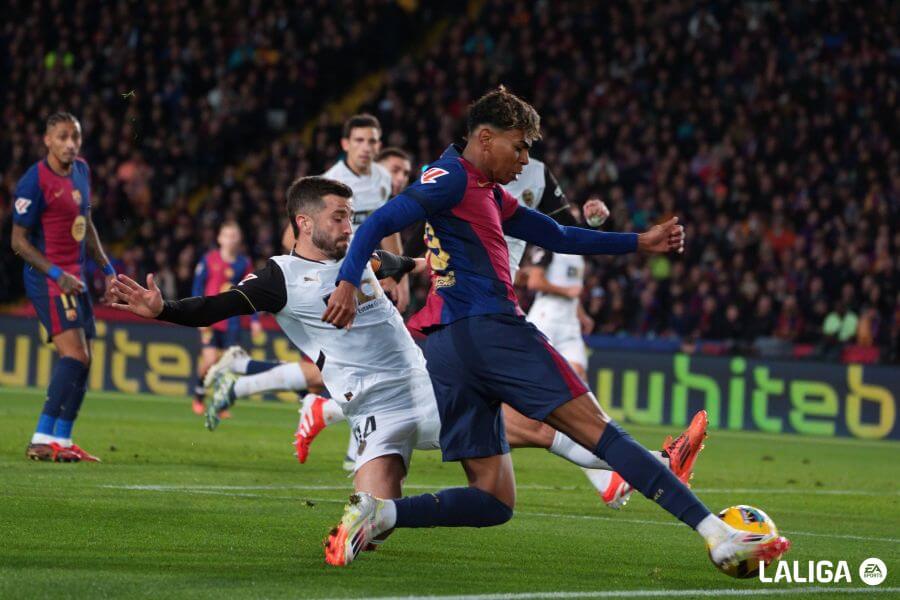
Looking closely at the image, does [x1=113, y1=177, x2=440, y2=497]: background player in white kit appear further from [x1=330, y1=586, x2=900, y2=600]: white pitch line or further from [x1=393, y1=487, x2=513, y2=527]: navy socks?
[x1=330, y1=586, x2=900, y2=600]: white pitch line

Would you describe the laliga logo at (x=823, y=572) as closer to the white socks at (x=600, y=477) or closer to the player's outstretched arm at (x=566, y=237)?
the player's outstretched arm at (x=566, y=237)

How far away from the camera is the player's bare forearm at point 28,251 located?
1014 cm

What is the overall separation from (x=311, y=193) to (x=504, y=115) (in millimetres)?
1159

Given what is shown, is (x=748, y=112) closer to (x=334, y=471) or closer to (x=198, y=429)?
(x=198, y=429)

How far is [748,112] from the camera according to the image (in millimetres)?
23453

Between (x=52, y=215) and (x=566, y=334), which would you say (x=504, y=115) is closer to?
(x=52, y=215)

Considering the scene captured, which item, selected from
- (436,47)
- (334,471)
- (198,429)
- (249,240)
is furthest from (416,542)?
(436,47)

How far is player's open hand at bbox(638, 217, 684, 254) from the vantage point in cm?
639

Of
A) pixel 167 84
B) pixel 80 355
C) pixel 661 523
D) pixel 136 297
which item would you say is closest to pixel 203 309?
pixel 136 297

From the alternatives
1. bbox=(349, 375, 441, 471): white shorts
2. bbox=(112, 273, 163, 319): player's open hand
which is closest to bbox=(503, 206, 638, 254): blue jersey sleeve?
bbox=(349, 375, 441, 471): white shorts

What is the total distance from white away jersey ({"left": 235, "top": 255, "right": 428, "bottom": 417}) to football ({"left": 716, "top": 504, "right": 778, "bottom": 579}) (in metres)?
1.71

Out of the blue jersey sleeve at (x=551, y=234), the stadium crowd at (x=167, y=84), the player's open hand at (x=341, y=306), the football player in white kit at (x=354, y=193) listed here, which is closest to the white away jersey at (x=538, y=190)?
the football player in white kit at (x=354, y=193)

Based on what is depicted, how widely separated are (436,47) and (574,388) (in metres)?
22.5

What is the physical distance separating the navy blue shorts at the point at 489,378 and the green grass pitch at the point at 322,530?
0.55m
